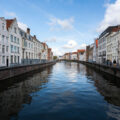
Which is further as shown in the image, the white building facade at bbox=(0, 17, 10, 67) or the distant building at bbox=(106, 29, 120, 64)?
the distant building at bbox=(106, 29, 120, 64)

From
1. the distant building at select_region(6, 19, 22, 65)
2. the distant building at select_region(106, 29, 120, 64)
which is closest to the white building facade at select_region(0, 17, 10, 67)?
the distant building at select_region(6, 19, 22, 65)

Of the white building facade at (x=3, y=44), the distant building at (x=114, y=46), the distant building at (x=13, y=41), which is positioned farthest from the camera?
the distant building at (x=114, y=46)

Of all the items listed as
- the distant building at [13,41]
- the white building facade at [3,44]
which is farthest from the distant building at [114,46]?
the white building facade at [3,44]

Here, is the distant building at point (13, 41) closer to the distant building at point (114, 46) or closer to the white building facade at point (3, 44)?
the white building facade at point (3, 44)

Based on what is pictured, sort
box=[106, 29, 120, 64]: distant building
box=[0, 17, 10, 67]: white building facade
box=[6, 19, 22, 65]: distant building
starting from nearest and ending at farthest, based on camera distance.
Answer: box=[0, 17, 10, 67]: white building facade < box=[6, 19, 22, 65]: distant building < box=[106, 29, 120, 64]: distant building

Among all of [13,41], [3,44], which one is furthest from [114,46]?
[3,44]

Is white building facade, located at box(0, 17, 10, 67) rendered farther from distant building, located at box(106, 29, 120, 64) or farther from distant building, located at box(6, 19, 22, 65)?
distant building, located at box(106, 29, 120, 64)

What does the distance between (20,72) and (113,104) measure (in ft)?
72.8

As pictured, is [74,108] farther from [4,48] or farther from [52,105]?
[4,48]

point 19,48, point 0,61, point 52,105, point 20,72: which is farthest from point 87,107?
point 19,48

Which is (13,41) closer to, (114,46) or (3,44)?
(3,44)

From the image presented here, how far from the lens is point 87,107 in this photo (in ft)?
33.0

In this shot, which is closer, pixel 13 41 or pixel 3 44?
pixel 3 44

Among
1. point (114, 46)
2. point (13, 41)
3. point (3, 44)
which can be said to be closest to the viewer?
point (3, 44)
